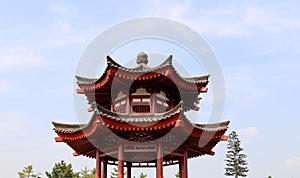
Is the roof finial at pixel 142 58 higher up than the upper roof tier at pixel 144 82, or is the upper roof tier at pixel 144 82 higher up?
the roof finial at pixel 142 58

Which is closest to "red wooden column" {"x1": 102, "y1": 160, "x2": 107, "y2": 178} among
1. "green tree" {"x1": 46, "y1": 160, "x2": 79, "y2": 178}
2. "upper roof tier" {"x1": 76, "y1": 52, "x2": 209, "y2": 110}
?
"upper roof tier" {"x1": 76, "y1": 52, "x2": 209, "y2": 110}

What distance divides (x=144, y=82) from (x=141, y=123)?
248 centimetres

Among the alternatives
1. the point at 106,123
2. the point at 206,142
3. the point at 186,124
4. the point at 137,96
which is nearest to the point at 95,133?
the point at 106,123

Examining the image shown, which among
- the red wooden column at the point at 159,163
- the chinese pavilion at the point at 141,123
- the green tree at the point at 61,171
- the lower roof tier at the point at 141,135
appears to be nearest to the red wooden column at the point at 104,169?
the chinese pavilion at the point at 141,123

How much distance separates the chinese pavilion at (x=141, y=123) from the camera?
48.5ft

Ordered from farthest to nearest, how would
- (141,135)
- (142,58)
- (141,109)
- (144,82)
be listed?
1. (142,58)
2. (141,109)
3. (144,82)
4. (141,135)

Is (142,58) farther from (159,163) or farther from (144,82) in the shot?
(159,163)

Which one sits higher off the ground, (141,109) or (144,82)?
(144,82)

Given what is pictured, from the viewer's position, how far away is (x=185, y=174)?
16.2 m

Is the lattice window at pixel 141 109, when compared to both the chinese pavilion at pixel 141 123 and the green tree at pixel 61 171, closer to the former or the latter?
the chinese pavilion at pixel 141 123

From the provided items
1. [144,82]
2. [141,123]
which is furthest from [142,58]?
[141,123]

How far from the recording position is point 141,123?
14875 mm

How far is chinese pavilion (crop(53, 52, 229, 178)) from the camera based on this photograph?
1480 centimetres

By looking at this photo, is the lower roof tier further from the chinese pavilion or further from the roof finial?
the roof finial
